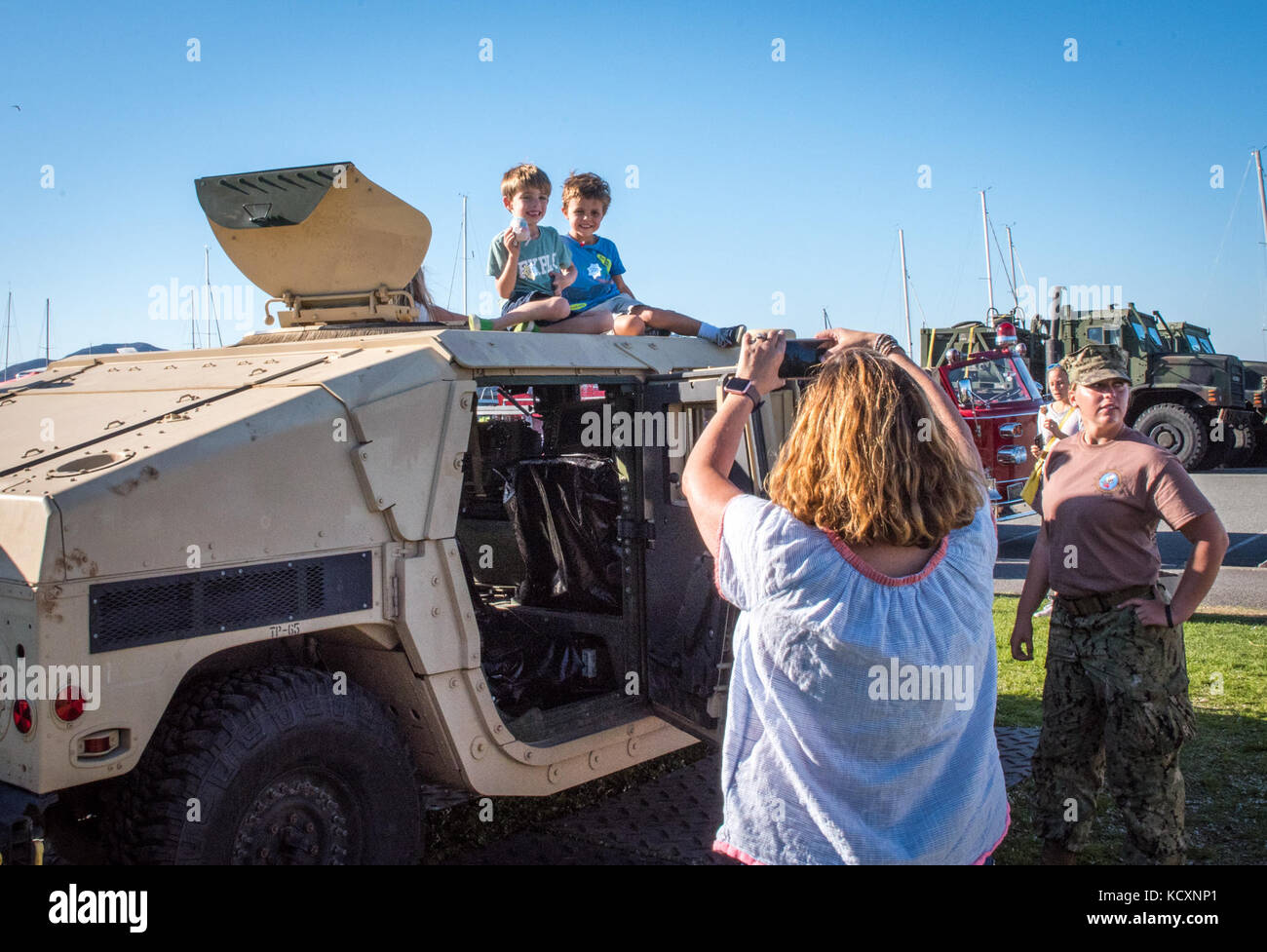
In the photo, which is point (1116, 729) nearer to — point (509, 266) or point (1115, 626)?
point (1115, 626)

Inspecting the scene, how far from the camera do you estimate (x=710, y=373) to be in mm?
4039

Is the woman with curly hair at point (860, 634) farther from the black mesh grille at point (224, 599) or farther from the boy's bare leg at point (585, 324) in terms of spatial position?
the boy's bare leg at point (585, 324)

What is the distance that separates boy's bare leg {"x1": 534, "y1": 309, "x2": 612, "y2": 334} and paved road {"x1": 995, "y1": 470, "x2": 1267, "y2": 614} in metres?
5.38

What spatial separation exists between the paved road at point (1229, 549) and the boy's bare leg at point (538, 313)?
18.4ft

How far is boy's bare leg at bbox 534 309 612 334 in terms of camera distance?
16.4 feet

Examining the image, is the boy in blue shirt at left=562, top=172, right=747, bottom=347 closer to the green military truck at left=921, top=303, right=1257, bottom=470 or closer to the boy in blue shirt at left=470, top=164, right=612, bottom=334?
the boy in blue shirt at left=470, top=164, right=612, bottom=334

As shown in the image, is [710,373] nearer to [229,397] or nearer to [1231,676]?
[229,397]

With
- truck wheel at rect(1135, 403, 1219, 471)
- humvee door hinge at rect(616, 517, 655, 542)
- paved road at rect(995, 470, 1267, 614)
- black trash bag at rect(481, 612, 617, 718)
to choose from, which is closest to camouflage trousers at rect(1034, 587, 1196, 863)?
humvee door hinge at rect(616, 517, 655, 542)

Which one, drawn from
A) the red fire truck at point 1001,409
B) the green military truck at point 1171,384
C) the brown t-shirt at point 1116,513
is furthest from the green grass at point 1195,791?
the green military truck at point 1171,384

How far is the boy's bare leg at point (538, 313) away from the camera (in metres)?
Answer: 4.80

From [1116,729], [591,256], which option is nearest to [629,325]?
[591,256]

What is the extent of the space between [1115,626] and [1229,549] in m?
8.59
